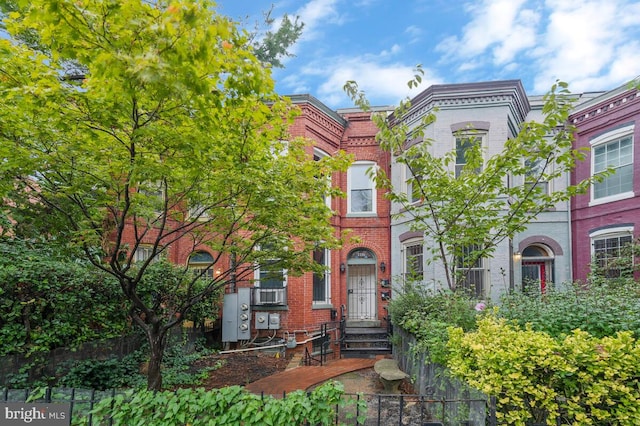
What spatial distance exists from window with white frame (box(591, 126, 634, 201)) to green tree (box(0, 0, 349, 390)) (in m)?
11.1

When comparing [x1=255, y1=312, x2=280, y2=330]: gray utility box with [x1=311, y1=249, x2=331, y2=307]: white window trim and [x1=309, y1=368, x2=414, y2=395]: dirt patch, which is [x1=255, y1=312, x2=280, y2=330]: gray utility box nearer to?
[x1=311, y1=249, x2=331, y2=307]: white window trim

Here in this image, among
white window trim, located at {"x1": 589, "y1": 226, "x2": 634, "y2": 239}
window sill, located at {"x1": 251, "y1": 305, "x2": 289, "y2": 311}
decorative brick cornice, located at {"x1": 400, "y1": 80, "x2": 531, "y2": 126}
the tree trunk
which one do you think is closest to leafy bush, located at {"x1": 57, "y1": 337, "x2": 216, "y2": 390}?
the tree trunk

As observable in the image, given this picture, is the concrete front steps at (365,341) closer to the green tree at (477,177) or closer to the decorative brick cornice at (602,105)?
the green tree at (477,177)

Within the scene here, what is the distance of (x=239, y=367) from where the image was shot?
26.6ft

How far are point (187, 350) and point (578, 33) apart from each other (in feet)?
36.4

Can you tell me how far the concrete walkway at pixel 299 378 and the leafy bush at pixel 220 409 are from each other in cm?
295

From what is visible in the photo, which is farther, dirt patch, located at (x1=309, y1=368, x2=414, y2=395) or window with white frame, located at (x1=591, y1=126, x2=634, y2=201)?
window with white frame, located at (x1=591, y1=126, x2=634, y2=201)

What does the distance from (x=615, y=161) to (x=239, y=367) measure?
1320 centimetres

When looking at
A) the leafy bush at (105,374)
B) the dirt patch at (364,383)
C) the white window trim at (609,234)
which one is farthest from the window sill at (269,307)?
the white window trim at (609,234)

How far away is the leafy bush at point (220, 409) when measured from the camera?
2877 millimetres

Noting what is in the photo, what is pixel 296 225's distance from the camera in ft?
17.2

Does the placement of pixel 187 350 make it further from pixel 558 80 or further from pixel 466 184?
pixel 558 80

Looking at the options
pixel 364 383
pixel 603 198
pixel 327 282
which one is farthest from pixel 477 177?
pixel 603 198

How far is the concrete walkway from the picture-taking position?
6.26 metres
